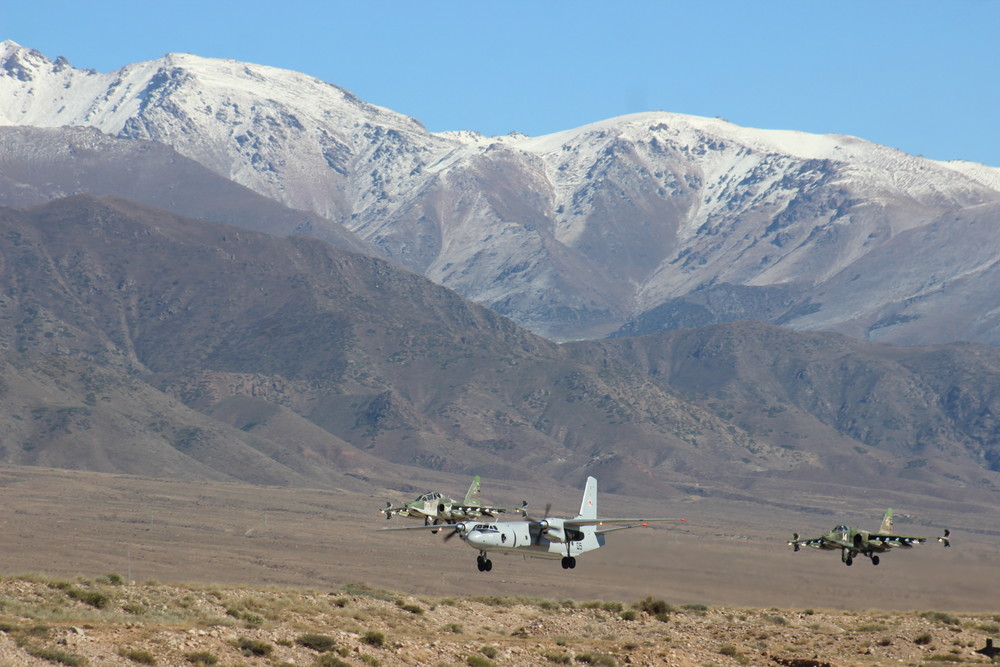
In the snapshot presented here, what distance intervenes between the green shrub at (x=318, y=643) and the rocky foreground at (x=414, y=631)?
4cm

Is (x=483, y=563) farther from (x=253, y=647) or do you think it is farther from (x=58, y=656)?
(x=58, y=656)

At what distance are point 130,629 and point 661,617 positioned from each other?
31.7 meters

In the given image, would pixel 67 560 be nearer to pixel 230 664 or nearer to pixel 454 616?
pixel 454 616

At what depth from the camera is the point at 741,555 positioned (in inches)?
7205

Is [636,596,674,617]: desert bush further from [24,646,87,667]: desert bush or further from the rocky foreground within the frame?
[24,646,87,667]: desert bush

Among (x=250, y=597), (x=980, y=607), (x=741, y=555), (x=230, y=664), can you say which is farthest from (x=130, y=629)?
(x=741, y=555)

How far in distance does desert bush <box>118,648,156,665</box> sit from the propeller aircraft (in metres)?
23.0

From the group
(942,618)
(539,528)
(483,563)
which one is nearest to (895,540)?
(942,618)

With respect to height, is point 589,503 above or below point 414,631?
above

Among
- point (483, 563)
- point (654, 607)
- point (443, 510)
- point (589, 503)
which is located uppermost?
point (589, 503)

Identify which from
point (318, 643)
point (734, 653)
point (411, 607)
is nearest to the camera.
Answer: point (318, 643)

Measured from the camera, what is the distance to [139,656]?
45.0 metres

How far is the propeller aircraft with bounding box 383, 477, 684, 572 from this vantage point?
6912 cm

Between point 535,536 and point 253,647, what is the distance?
977 inches
